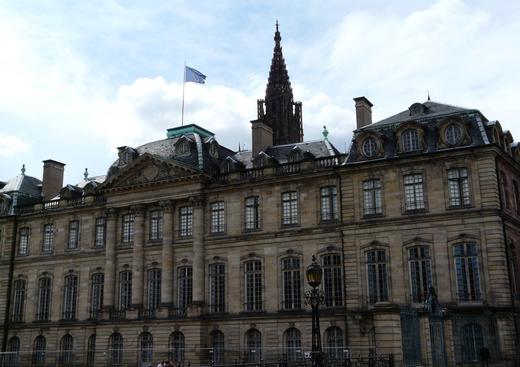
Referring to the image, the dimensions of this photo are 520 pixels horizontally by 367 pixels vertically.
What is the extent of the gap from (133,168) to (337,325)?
1660 centimetres

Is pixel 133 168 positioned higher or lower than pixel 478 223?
higher

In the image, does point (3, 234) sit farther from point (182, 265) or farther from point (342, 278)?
point (342, 278)

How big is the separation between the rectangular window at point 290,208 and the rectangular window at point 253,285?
9.71 ft

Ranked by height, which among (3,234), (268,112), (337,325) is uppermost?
(268,112)

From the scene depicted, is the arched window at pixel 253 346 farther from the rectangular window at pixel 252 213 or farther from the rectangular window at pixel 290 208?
the rectangular window at pixel 290 208

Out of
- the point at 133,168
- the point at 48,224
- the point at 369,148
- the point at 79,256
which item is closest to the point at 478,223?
the point at 369,148

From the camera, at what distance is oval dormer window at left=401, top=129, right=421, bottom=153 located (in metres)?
35.8

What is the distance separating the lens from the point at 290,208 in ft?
128

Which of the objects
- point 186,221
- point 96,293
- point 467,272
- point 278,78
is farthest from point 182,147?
point 278,78

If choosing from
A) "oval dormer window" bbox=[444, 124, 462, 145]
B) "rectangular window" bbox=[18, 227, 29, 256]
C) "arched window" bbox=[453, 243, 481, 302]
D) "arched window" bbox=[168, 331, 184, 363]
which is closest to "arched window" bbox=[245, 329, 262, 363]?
"arched window" bbox=[168, 331, 184, 363]

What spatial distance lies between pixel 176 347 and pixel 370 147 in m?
16.1

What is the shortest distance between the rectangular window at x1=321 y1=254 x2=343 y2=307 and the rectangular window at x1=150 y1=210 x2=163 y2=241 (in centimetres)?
1129

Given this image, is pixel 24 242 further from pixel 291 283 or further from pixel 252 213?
pixel 291 283

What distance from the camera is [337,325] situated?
36188mm
